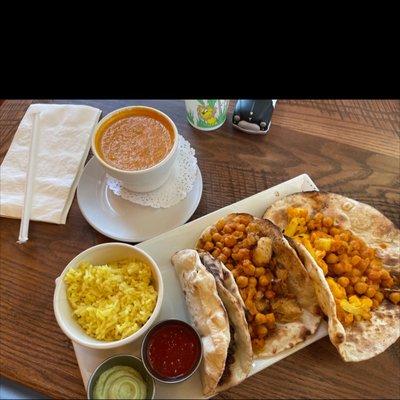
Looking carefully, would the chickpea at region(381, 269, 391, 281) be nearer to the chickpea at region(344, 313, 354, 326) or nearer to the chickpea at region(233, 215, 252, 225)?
the chickpea at region(344, 313, 354, 326)

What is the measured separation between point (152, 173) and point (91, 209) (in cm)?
36

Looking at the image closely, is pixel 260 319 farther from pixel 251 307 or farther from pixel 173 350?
pixel 173 350

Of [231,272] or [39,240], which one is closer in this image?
[231,272]

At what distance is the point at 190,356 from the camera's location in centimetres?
149

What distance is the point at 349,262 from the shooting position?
1.67 meters

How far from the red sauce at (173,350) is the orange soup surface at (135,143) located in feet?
2.26

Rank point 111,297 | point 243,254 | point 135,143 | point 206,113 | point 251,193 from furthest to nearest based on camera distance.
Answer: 1. point 206,113
2. point 251,193
3. point 135,143
4. point 243,254
5. point 111,297

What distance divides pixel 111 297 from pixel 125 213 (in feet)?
1.49

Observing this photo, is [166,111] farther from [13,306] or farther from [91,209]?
[13,306]

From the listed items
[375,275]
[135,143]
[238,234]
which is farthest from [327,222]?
Result: [135,143]

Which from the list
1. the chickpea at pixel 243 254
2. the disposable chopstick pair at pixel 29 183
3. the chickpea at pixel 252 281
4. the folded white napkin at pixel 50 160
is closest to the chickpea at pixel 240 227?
the chickpea at pixel 243 254
